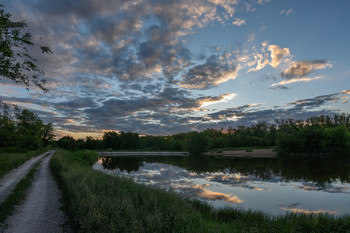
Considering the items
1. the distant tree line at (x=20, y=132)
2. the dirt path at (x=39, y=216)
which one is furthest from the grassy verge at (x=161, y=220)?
the distant tree line at (x=20, y=132)

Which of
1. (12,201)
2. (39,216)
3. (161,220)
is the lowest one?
(39,216)

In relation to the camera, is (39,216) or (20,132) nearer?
(39,216)

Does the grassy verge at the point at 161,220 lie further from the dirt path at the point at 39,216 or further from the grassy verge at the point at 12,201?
the grassy verge at the point at 12,201

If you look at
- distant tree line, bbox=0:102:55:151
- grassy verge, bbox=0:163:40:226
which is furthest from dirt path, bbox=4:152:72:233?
distant tree line, bbox=0:102:55:151

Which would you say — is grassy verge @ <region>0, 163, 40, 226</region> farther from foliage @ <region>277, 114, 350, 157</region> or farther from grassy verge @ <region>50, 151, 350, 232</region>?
foliage @ <region>277, 114, 350, 157</region>

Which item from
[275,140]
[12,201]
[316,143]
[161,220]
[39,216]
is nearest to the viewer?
[161,220]

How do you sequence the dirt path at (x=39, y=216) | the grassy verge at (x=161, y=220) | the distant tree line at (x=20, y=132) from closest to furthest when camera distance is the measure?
the grassy verge at (x=161, y=220), the dirt path at (x=39, y=216), the distant tree line at (x=20, y=132)

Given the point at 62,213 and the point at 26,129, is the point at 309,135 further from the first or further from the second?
the point at 26,129

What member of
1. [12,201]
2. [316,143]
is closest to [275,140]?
[316,143]

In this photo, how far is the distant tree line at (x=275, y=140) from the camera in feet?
230

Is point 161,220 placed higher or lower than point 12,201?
higher

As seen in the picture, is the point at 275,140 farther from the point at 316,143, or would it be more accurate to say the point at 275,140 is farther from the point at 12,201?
the point at 12,201

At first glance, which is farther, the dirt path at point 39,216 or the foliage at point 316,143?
the foliage at point 316,143

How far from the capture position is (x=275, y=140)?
9488 cm
